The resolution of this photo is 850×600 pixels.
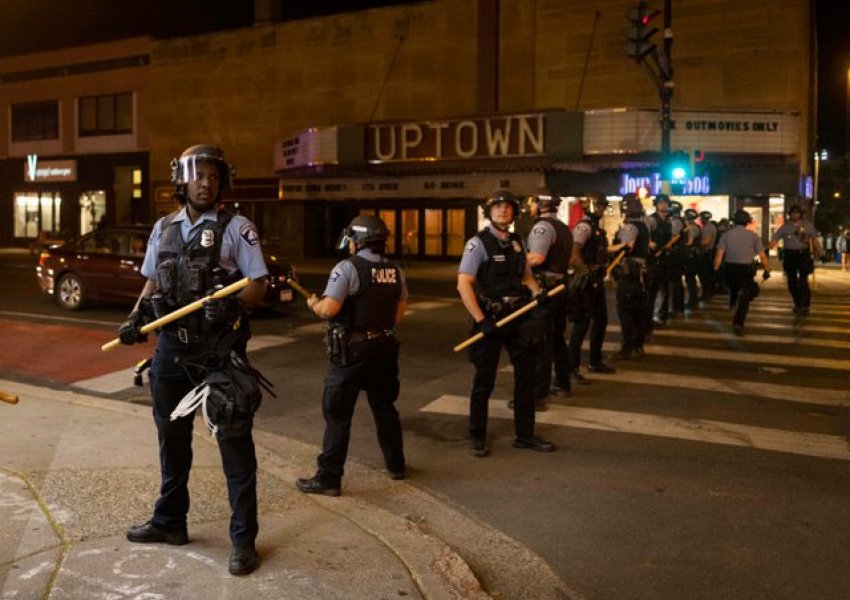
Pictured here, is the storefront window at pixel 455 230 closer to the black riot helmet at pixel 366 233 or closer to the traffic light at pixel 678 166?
the traffic light at pixel 678 166

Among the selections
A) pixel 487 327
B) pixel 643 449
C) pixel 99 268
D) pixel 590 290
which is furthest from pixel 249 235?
pixel 99 268

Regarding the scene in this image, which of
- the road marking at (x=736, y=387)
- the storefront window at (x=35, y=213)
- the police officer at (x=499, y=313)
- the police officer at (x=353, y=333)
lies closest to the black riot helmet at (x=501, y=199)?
the police officer at (x=499, y=313)

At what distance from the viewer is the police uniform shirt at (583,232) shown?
8.73 m

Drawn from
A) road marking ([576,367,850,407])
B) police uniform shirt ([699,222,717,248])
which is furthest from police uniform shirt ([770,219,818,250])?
road marking ([576,367,850,407])

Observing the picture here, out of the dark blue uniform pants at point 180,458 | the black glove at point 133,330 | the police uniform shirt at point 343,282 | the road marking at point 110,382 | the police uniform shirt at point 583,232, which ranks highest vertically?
the police uniform shirt at point 583,232

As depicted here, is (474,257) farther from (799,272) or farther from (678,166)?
(678,166)

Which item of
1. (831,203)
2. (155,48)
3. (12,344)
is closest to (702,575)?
(12,344)

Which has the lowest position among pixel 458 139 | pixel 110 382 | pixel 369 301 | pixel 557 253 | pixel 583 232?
pixel 110 382

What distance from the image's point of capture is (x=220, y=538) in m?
4.35

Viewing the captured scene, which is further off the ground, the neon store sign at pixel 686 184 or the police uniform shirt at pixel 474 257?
the neon store sign at pixel 686 184

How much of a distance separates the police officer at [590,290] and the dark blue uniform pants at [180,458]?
15.9ft

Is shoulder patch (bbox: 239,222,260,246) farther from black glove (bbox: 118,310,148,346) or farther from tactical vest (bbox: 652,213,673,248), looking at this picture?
tactical vest (bbox: 652,213,673,248)

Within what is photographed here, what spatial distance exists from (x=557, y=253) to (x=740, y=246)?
20.0 feet

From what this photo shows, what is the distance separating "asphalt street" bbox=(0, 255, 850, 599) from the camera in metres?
4.36
